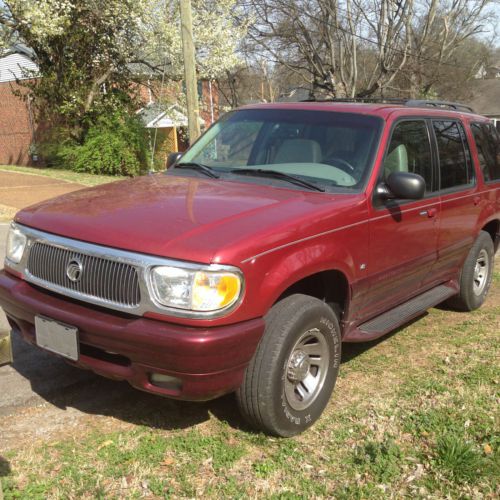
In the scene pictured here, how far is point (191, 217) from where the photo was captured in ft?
10.3

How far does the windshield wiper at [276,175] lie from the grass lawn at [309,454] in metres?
1.42

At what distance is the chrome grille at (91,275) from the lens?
9.53 feet

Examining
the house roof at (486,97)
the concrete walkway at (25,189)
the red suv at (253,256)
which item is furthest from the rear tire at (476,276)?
the house roof at (486,97)

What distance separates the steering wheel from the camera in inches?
157

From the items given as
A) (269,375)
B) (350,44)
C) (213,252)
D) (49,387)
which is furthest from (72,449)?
(350,44)

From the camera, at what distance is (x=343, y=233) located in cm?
354

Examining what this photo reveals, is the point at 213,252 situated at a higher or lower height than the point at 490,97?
lower

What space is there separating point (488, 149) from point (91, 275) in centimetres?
431

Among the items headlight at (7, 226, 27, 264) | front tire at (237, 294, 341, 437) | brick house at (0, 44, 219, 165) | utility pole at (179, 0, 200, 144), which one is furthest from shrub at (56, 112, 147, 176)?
front tire at (237, 294, 341, 437)

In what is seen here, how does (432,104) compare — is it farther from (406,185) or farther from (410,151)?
(406,185)

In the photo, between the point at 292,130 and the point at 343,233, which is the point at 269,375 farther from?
the point at 292,130

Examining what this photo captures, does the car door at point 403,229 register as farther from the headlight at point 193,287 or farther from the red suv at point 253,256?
the headlight at point 193,287

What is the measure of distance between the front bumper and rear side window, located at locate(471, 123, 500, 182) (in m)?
3.56

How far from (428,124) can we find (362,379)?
212 centimetres
